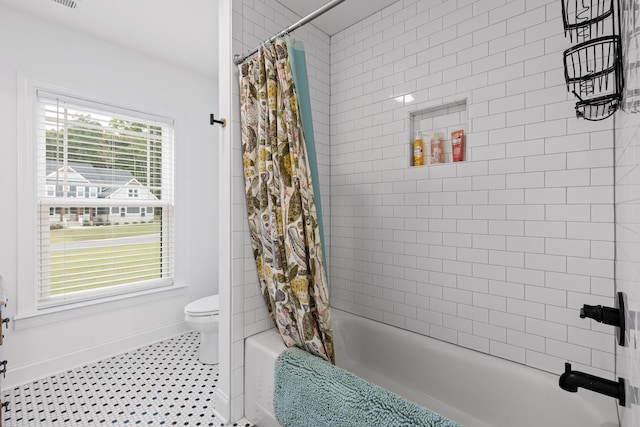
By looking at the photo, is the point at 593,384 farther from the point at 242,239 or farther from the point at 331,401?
the point at 242,239

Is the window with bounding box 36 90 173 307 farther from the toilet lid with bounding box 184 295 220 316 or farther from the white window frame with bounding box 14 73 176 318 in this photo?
the toilet lid with bounding box 184 295 220 316

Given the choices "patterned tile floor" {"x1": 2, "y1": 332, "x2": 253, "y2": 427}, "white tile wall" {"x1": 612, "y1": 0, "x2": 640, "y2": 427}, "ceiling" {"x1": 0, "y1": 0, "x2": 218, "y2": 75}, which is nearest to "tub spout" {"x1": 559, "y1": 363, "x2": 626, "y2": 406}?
"white tile wall" {"x1": 612, "y1": 0, "x2": 640, "y2": 427}

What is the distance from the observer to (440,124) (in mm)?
1883

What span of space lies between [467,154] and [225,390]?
195 centimetres

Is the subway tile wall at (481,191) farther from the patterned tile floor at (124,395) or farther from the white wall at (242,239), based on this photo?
the patterned tile floor at (124,395)

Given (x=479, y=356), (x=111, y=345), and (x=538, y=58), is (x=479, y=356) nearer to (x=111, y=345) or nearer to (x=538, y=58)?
(x=538, y=58)

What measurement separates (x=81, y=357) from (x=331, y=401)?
2.21 meters

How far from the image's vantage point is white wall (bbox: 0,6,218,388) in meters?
2.08

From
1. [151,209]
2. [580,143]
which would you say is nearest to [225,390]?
[151,209]

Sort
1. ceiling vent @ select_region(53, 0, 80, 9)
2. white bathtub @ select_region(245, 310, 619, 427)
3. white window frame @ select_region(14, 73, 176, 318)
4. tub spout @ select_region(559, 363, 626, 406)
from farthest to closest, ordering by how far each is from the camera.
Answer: white window frame @ select_region(14, 73, 176, 318) → ceiling vent @ select_region(53, 0, 80, 9) → white bathtub @ select_region(245, 310, 619, 427) → tub spout @ select_region(559, 363, 626, 406)

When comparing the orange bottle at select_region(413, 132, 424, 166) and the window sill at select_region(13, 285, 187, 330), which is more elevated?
the orange bottle at select_region(413, 132, 424, 166)

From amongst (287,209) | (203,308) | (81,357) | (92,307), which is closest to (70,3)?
(287,209)

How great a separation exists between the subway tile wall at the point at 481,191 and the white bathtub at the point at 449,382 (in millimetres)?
109

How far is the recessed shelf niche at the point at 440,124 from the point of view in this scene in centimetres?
179
